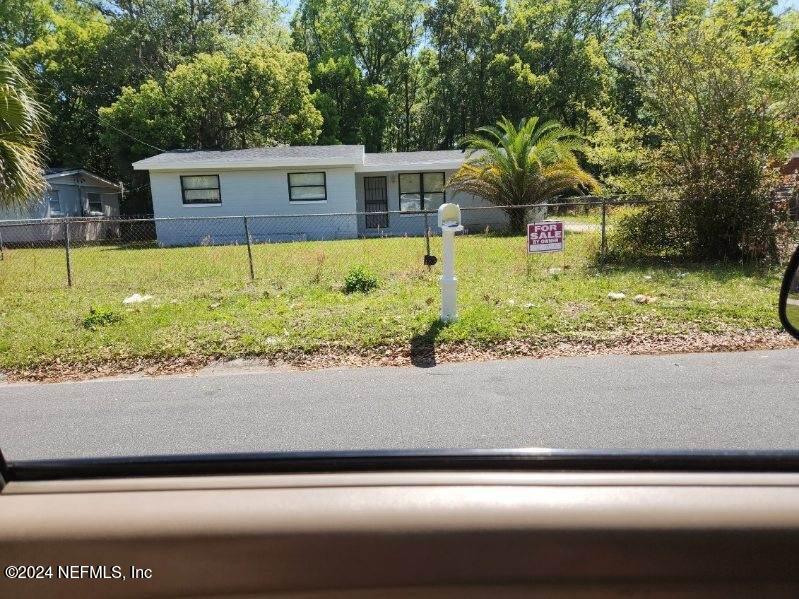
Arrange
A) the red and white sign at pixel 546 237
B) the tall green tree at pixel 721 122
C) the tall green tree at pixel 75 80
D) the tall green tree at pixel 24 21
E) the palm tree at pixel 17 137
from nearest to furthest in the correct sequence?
the palm tree at pixel 17 137, the red and white sign at pixel 546 237, the tall green tree at pixel 721 122, the tall green tree at pixel 75 80, the tall green tree at pixel 24 21

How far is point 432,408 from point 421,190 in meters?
18.3

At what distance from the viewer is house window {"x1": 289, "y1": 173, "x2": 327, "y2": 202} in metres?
21.3

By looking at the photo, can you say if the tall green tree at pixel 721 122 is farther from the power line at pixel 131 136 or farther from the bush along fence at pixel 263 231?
the power line at pixel 131 136

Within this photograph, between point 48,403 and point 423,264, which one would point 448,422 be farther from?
point 423,264

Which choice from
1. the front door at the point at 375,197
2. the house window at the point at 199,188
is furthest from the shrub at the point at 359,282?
the house window at the point at 199,188

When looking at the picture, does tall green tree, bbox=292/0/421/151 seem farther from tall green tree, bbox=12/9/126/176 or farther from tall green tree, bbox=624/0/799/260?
tall green tree, bbox=624/0/799/260

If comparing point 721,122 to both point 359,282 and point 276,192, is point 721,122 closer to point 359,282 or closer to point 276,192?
point 359,282

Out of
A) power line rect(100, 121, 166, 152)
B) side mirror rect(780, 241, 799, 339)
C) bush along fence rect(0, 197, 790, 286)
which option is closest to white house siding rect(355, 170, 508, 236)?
bush along fence rect(0, 197, 790, 286)

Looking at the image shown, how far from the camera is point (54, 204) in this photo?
24.7 m

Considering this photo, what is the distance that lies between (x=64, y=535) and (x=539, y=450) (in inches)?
49.4

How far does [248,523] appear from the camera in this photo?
56.1 inches

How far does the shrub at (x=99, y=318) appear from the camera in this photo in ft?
25.0

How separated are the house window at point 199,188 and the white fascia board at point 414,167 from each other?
5.31 m

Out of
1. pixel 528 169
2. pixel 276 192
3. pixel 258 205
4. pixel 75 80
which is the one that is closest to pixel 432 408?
pixel 528 169
